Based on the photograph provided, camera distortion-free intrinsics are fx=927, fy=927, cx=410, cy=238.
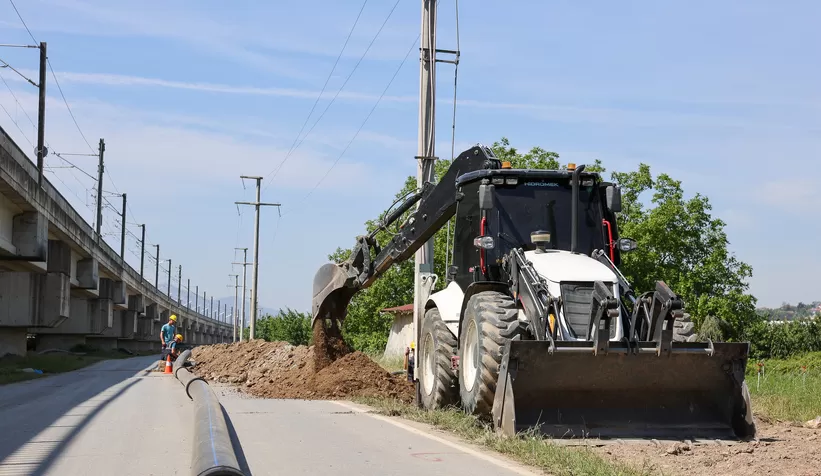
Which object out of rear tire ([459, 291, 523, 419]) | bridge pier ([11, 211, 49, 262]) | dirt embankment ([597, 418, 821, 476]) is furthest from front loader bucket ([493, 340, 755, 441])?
bridge pier ([11, 211, 49, 262])

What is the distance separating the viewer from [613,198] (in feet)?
40.7

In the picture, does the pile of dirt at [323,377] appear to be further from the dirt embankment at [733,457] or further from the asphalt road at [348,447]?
the dirt embankment at [733,457]

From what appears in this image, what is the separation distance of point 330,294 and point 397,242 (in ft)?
10.5

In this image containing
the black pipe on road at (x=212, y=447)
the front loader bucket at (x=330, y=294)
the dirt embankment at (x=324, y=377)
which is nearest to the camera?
the black pipe on road at (x=212, y=447)

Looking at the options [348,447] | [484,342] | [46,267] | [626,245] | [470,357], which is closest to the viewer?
[348,447]

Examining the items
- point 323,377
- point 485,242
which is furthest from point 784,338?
point 485,242

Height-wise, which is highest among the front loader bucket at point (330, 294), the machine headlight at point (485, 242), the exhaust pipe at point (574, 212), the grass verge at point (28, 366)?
the exhaust pipe at point (574, 212)

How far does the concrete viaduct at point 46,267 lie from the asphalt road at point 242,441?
13344 millimetres

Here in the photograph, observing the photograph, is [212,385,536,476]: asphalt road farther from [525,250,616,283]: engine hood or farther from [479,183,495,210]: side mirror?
[479,183,495,210]: side mirror

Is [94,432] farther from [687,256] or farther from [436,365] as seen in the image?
[687,256]

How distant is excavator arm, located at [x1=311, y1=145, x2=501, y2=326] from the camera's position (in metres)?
13.9

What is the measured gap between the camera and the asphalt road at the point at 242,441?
8570 millimetres

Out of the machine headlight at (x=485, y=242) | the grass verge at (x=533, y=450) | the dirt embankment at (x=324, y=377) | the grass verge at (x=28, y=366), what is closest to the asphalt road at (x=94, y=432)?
the dirt embankment at (x=324, y=377)

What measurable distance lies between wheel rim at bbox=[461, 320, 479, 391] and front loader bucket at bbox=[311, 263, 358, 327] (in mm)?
6214
